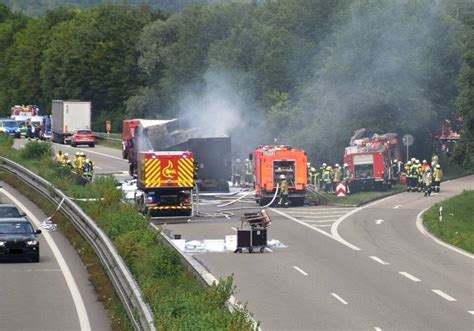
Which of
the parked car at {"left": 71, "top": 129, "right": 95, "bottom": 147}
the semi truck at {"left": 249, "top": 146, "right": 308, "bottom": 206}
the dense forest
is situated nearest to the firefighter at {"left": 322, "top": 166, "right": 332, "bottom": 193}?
the dense forest

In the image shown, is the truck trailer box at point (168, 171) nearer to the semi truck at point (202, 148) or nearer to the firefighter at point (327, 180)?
the semi truck at point (202, 148)

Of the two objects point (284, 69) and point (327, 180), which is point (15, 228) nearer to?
point (327, 180)

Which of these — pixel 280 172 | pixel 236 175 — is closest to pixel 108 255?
pixel 280 172

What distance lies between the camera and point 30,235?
31.8 metres

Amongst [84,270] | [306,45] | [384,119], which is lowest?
[84,270]

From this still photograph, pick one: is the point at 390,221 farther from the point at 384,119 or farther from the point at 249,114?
the point at 249,114

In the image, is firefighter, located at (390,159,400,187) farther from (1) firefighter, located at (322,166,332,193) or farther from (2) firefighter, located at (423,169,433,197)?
(2) firefighter, located at (423,169,433,197)

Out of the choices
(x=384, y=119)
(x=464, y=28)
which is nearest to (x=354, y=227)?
(x=384, y=119)

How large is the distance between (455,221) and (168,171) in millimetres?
12138

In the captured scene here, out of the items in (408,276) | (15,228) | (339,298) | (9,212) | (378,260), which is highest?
(9,212)

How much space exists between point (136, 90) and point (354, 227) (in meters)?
80.2

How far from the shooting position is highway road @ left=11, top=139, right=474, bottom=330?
25391mm

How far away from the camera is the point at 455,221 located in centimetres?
5012

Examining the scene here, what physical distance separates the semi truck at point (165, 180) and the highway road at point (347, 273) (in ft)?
3.93
